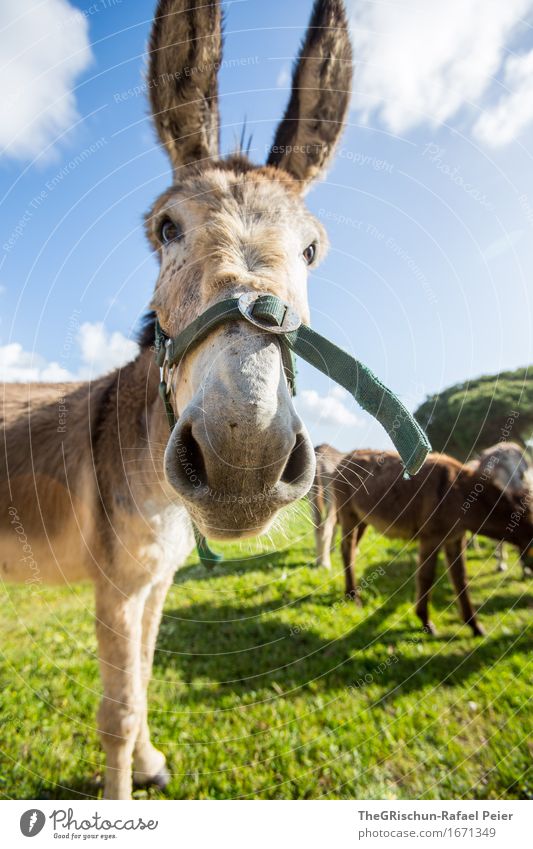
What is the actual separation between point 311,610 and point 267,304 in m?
5.31

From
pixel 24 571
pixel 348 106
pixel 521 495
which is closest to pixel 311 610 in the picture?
pixel 521 495

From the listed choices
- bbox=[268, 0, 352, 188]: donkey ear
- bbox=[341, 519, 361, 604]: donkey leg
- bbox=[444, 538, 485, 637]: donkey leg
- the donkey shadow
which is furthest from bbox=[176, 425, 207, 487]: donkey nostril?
bbox=[444, 538, 485, 637]: donkey leg

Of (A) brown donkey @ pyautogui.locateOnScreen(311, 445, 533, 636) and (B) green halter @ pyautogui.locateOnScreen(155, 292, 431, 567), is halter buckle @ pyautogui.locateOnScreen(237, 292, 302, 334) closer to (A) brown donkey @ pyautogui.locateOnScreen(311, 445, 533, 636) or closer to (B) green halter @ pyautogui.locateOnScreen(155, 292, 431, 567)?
(B) green halter @ pyautogui.locateOnScreen(155, 292, 431, 567)

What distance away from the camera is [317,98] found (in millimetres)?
2854

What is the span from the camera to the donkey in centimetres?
137

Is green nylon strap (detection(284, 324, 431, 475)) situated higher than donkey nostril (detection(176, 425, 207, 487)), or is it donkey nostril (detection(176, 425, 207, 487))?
green nylon strap (detection(284, 324, 431, 475))

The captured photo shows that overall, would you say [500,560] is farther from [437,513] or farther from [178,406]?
[178,406]

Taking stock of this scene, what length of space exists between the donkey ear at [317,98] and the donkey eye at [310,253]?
882 mm

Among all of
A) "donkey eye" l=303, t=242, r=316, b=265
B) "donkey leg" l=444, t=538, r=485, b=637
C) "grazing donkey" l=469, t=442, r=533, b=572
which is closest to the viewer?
"donkey eye" l=303, t=242, r=316, b=265

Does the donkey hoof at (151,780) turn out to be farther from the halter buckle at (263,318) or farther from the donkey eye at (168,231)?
the donkey eye at (168,231)

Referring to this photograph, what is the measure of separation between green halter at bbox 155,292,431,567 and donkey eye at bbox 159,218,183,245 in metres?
0.86

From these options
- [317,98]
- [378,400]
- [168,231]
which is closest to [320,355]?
[378,400]
